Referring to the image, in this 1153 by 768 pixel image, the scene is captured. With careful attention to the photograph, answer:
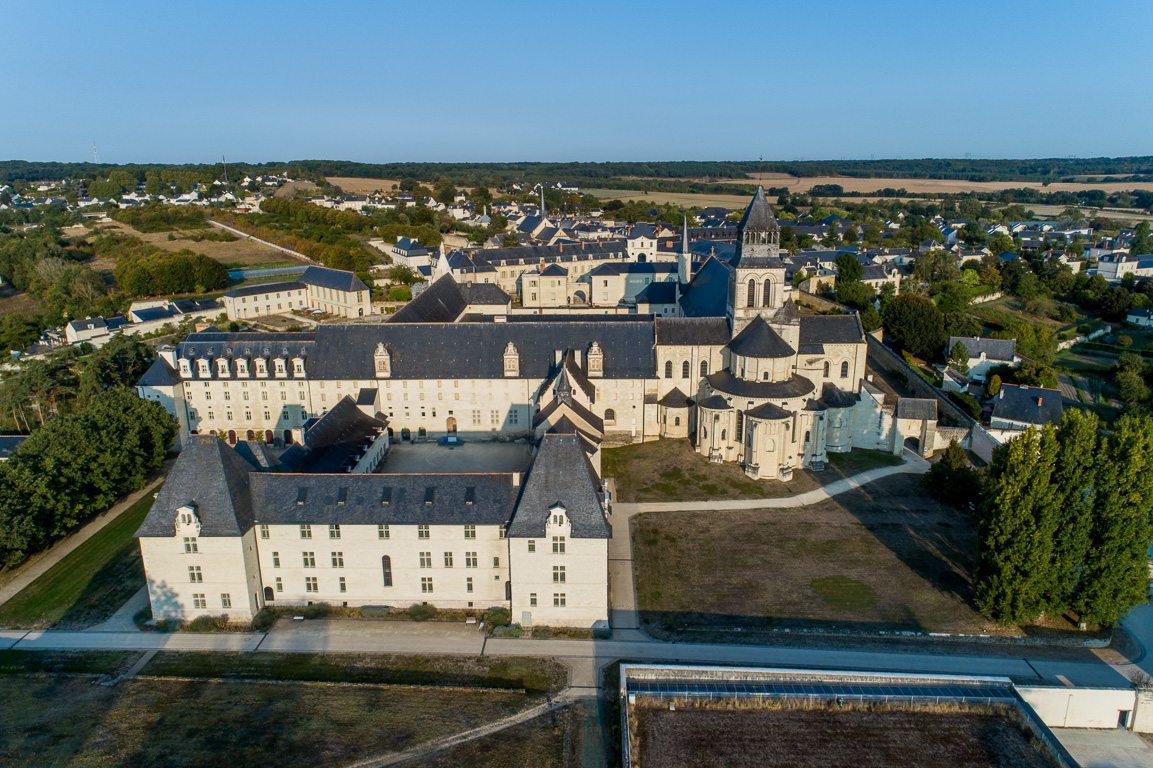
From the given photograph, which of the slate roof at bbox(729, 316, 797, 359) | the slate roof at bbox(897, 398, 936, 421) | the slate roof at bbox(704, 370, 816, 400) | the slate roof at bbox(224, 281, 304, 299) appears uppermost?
the slate roof at bbox(729, 316, 797, 359)

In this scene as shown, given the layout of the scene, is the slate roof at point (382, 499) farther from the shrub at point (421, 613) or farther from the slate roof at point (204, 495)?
the shrub at point (421, 613)

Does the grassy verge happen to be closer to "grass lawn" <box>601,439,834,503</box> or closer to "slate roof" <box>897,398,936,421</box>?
"grass lawn" <box>601,439,834,503</box>

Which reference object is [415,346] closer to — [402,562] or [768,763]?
[402,562]

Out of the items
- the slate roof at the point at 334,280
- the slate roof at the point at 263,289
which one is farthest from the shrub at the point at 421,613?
the slate roof at the point at 263,289

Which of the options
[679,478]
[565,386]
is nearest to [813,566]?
[679,478]

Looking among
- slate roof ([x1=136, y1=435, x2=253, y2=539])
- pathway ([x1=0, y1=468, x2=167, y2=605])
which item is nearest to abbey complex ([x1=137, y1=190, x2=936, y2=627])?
slate roof ([x1=136, y1=435, x2=253, y2=539])
